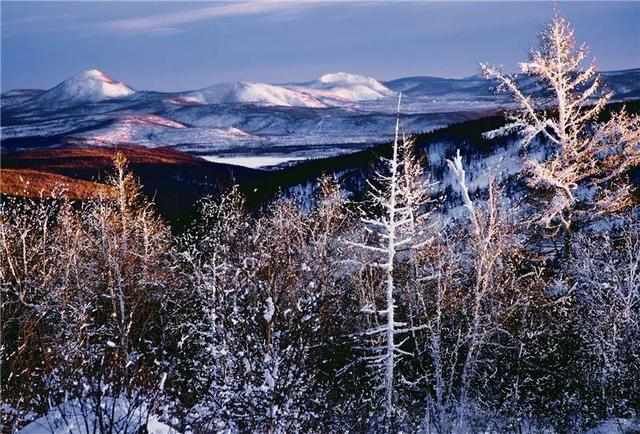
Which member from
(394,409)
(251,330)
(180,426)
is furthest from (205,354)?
(180,426)

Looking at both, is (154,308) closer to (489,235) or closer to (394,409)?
(394,409)

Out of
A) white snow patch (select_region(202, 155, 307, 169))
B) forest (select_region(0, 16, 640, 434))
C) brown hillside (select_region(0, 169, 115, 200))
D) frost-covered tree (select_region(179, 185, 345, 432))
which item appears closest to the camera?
frost-covered tree (select_region(179, 185, 345, 432))

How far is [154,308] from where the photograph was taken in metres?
27.7

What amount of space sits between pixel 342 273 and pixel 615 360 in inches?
521

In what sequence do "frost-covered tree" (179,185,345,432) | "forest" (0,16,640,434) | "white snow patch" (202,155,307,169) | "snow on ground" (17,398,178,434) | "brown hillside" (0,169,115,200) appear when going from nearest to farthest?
"snow on ground" (17,398,178,434)
"frost-covered tree" (179,185,345,432)
"forest" (0,16,640,434)
"brown hillside" (0,169,115,200)
"white snow patch" (202,155,307,169)

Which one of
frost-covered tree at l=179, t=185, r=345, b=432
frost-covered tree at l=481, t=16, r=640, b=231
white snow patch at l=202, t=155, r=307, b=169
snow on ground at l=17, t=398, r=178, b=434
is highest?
frost-covered tree at l=481, t=16, r=640, b=231

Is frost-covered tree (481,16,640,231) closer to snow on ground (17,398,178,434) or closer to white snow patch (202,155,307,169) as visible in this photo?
snow on ground (17,398,178,434)

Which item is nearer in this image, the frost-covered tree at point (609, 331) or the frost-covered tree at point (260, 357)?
the frost-covered tree at point (260, 357)

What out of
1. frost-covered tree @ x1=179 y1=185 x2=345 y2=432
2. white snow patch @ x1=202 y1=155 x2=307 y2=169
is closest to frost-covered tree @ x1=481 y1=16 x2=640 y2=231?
frost-covered tree @ x1=179 y1=185 x2=345 y2=432

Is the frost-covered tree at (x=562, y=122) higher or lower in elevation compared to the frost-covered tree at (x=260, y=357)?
higher

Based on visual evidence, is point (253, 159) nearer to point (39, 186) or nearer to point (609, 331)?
point (39, 186)

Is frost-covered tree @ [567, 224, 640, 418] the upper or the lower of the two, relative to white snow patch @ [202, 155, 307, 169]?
upper

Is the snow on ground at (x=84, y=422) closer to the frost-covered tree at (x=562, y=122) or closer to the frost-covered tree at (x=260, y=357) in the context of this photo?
the frost-covered tree at (x=260, y=357)

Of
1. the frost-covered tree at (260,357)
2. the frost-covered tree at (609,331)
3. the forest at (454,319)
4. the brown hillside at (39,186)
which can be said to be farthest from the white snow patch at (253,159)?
the frost-covered tree at (609,331)
